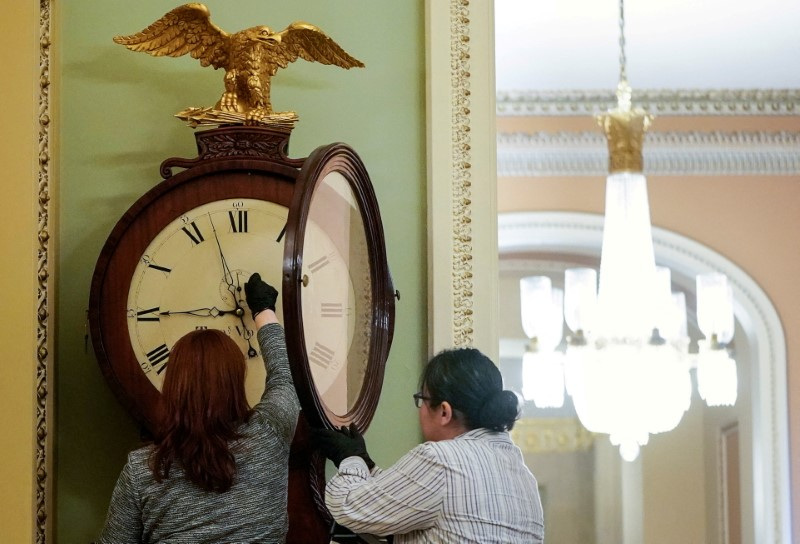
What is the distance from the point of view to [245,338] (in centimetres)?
224

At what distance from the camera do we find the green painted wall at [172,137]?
2.46 metres

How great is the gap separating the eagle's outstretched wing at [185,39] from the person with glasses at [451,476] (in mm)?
834

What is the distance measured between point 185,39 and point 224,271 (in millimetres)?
493

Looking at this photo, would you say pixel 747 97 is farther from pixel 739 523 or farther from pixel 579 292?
pixel 739 523

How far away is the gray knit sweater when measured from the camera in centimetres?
191

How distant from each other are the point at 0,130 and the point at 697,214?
4.31 meters

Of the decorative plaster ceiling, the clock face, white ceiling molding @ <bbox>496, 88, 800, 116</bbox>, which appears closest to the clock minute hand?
the clock face

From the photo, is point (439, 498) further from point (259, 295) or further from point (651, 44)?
point (651, 44)

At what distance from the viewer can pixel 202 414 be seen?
6.19 ft

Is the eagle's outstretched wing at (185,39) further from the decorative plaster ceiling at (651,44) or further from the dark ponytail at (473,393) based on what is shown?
the decorative plaster ceiling at (651,44)

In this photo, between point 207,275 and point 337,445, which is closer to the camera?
point 337,445

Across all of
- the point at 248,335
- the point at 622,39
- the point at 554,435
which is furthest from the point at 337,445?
the point at 554,435

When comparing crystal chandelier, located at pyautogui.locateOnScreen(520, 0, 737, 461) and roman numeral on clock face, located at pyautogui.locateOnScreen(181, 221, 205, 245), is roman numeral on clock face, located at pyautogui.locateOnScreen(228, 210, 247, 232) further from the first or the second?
crystal chandelier, located at pyautogui.locateOnScreen(520, 0, 737, 461)

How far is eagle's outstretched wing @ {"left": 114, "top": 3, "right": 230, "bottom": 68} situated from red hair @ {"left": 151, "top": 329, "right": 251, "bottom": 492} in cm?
A: 69
